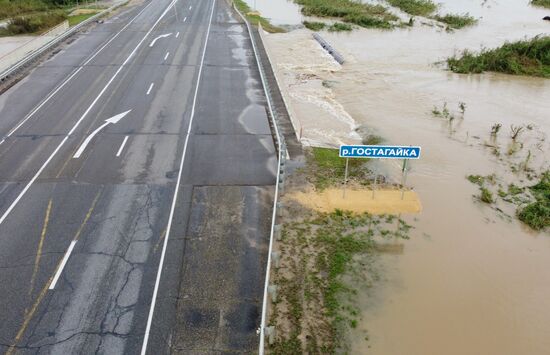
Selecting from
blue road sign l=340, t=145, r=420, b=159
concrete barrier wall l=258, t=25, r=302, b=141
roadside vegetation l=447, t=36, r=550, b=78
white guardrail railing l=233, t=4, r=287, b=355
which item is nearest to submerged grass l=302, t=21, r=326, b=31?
roadside vegetation l=447, t=36, r=550, b=78

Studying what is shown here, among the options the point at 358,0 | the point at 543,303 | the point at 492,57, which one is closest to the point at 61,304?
the point at 543,303

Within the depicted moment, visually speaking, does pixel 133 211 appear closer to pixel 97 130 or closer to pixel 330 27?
pixel 97 130

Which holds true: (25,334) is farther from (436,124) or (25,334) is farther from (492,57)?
(492,57)

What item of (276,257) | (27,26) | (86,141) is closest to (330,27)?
(27,26)

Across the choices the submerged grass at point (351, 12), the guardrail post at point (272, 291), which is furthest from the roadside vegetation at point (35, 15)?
the guardrail post at point (272, 291)

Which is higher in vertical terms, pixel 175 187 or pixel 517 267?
pixel 175 187

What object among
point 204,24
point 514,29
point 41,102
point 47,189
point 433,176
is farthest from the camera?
point 514,29

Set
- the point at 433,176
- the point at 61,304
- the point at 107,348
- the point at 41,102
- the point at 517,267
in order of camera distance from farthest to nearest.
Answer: the point at 41,102
the point at 433,176
the point at 517,267
the point at 61,304
the point at 107,348
